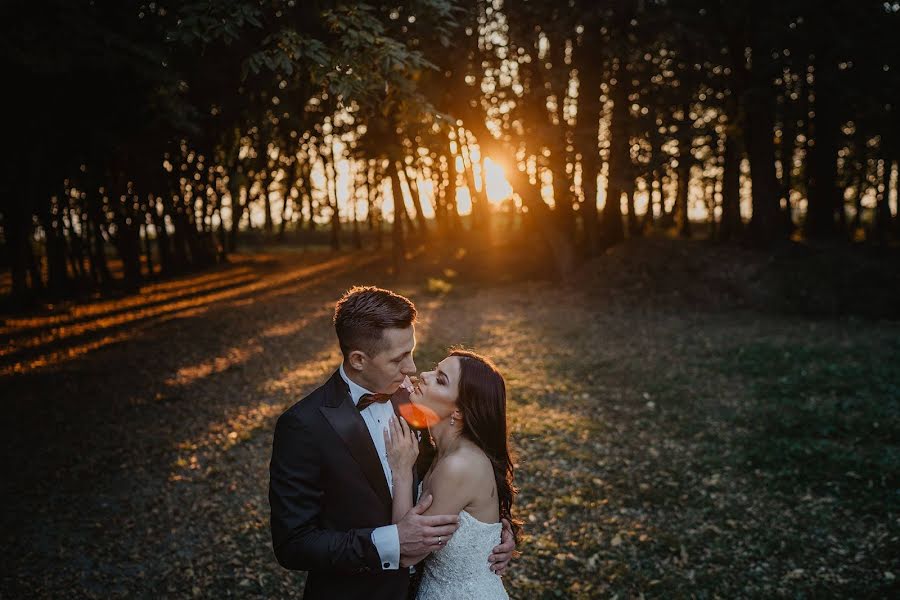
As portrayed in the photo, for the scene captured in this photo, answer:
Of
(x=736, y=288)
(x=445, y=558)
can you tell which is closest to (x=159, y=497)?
(x=445, y=558)

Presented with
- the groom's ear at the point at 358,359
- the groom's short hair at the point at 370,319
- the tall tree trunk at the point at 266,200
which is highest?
the tall tree trunk at the point at 266,200

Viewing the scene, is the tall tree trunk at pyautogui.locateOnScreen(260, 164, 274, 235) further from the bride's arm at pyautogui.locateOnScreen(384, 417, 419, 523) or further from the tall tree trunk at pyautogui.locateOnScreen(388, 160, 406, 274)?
the bride's arm at pyautogui.locateOnScreen(384, 417, 419, 523)

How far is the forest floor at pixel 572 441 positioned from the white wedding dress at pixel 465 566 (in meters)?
2.25

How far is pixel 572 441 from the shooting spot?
8883 millimetres

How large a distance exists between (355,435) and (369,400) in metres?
0.28

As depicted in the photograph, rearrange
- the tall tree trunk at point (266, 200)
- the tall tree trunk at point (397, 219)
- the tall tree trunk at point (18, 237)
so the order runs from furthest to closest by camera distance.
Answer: the tall tree trunk at point (266, 200) → the tall tree trunk at point (397, 219) → the tall tree trunk at point (18, 237)

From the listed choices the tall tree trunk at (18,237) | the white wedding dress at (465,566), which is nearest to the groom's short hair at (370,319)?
the white wedding dress at (465,566)

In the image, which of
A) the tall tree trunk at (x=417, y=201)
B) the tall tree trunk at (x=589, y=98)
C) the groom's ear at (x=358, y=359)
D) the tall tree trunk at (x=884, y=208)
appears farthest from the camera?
the tall tree trunk at (x=417, y=201)

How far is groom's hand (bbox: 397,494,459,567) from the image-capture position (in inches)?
113

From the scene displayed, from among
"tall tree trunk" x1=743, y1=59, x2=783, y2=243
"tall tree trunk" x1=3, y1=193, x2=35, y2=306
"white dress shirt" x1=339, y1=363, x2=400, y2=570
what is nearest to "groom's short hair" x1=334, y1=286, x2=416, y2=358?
"white dress shirt" x1=339, y1=363, x2=400, y2=570

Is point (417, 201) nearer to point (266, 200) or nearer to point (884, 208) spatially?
point (266, 200)

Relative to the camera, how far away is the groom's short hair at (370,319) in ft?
10.3

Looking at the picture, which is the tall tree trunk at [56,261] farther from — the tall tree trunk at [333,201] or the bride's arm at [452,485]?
the bride's arm at [452,485]

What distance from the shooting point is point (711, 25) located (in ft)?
66.1
